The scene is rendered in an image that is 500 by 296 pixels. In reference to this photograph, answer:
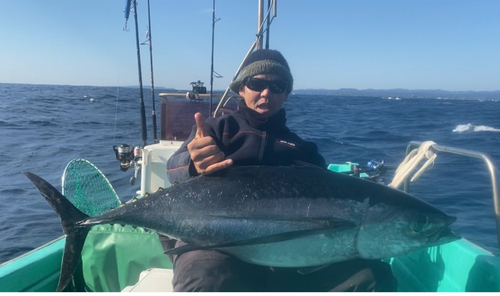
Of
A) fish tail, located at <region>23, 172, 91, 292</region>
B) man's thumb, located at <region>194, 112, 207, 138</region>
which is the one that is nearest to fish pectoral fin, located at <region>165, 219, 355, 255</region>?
man's thumb, located at <region>194, 112, 207, 138</region>

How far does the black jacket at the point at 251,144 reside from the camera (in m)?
2.54

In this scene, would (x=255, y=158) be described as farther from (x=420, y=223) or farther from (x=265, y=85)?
(x=420, y=223)

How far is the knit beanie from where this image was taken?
9.13ft

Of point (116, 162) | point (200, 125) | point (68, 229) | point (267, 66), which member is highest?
point (267, 66)

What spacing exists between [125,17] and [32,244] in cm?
429

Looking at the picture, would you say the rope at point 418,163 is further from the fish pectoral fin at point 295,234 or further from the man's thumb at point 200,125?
the man's thumb at point 200,125

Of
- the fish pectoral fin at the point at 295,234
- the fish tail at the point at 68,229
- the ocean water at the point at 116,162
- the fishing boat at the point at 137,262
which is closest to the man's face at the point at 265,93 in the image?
the fish pectoral fin at the point at 295,234

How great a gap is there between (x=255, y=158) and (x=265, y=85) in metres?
0.58

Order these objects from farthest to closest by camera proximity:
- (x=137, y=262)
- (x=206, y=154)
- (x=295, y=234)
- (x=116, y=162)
Result: (x=116, y=162)
(x=137, y=262)
(x=206, y=154)
(x=295, y=234)

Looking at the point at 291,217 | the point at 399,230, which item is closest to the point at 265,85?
the point at 291,217

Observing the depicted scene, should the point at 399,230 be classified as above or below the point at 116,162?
above

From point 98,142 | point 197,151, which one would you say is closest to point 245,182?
point 197,151

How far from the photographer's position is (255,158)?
2.57 metres

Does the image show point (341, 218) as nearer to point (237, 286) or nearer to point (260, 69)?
point (237, 286)
